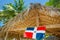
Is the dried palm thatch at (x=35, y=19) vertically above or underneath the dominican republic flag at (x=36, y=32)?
above

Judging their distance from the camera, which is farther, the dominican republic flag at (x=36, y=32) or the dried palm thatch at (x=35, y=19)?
the dried palm thatch at (x=35, y=19)

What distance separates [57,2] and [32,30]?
369 inches

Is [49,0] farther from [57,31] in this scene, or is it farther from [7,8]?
[57,31]

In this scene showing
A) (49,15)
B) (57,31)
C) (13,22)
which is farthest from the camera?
(57,31)

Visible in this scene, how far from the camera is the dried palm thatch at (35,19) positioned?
17.2 feet

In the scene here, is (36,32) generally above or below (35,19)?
below

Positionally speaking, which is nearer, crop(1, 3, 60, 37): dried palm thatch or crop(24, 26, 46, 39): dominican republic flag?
crop(24, 26, 46, 39): dominican republic flag

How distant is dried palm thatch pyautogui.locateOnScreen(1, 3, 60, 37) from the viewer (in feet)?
17.2

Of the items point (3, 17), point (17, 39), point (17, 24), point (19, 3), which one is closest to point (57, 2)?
point (19, 3)

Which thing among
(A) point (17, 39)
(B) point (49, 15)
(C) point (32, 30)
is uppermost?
(B) point (49, 15)

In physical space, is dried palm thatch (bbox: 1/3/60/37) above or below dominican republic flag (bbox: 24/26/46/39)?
above

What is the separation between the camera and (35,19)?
19.9 ft

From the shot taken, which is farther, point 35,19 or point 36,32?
point 35,19

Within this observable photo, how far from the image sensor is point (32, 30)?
17.6 feet
